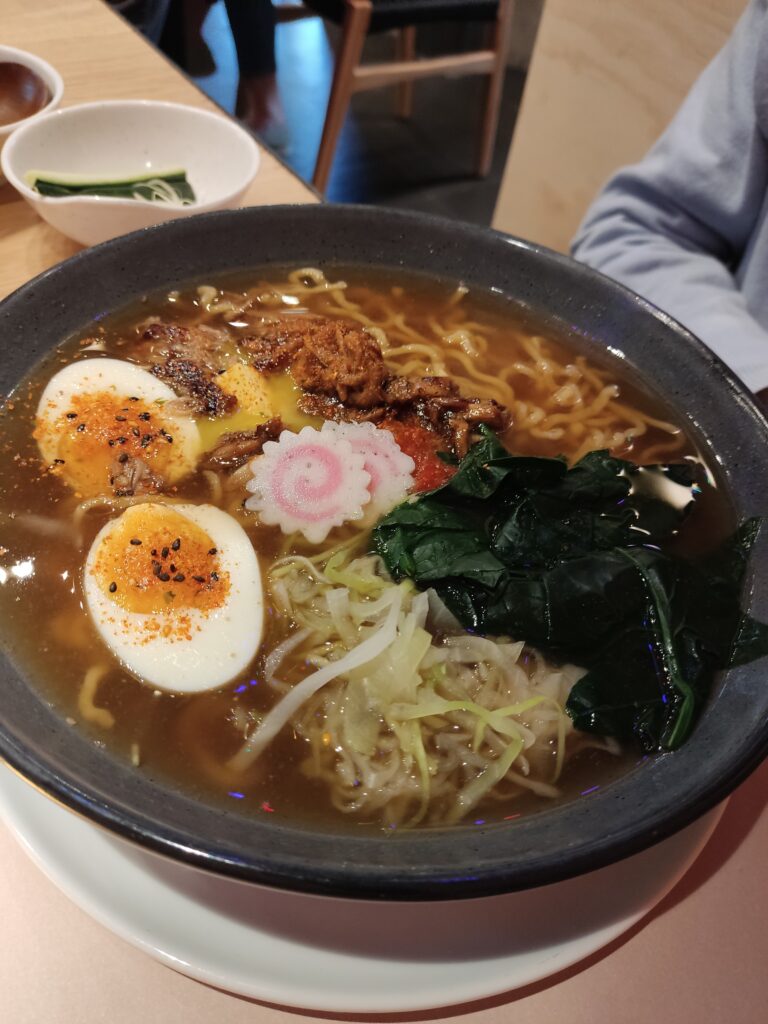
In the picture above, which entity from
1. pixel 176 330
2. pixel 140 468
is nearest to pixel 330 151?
pixel 176 330

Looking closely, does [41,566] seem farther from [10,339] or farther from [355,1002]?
[355,1002]

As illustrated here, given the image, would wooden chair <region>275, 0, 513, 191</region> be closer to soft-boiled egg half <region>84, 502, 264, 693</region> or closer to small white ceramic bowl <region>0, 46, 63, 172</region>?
small white ceramic bowl <region>0, 46, 63, 172</region>

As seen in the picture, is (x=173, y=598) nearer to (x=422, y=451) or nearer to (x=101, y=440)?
(x=101, y=440)

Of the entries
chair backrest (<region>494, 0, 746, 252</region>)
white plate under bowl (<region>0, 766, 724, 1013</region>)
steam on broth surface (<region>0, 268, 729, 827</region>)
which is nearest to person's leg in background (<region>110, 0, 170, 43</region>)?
chair backrest (<region>494, 0, 746, 252</region>)

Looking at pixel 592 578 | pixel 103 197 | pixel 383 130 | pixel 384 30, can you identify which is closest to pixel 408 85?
pixel 383 130

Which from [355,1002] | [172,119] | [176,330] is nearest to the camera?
[355,1002]

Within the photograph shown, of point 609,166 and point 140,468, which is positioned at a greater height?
point 609,166
